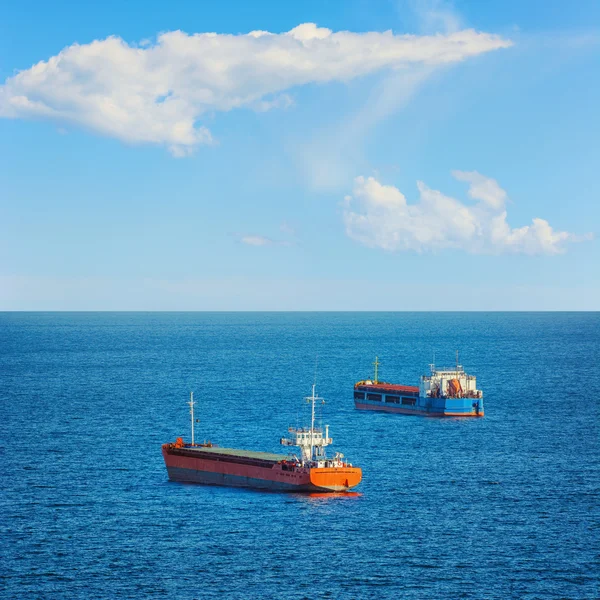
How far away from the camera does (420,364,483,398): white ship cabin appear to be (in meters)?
170

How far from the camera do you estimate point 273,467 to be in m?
104

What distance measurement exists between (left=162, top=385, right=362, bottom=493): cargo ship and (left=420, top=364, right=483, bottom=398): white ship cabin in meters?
63.9

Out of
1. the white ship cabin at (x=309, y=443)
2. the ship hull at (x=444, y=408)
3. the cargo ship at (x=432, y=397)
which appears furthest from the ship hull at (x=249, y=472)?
the cargo ship at (x=432, y=397)

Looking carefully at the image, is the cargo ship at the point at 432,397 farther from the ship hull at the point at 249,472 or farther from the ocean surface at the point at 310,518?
the ship hull at the point at 249,472

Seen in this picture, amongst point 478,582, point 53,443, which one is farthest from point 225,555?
point 53,443

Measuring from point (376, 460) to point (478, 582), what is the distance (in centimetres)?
4758

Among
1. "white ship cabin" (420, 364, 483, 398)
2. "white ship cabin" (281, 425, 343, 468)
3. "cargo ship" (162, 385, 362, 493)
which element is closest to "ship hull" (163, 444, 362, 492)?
"cargo ship" (162, 385, 362, 493)

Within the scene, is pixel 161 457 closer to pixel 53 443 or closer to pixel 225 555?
pixel 53 443

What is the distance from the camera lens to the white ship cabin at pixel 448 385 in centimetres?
16988

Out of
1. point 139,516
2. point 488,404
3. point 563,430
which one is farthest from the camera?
point 488,404

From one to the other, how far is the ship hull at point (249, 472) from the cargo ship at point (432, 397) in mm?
61822

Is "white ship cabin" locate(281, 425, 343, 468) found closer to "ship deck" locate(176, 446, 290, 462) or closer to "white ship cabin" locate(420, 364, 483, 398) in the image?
"ship deck" locate(176, 446, 290, 462)

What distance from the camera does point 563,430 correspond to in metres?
143

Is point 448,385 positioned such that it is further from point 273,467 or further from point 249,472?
point 273,467
